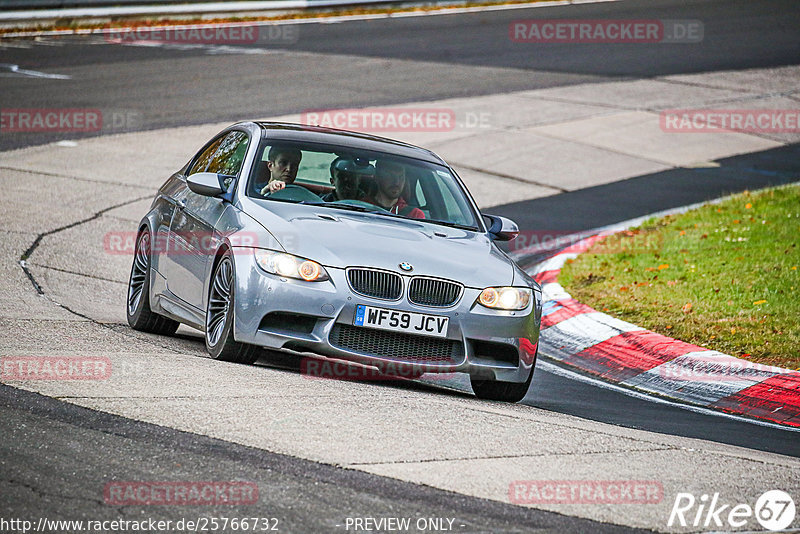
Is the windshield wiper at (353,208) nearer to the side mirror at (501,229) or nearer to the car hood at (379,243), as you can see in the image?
the car hood at (379,243)

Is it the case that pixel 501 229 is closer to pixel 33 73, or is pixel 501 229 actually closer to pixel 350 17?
pixel 33 73

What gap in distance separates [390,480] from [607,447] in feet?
4.79

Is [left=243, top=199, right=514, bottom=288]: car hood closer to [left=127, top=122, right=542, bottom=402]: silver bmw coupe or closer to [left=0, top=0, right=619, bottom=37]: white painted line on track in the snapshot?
[left=127, top=122, right=542, bottom=402]: silver bmw coupe

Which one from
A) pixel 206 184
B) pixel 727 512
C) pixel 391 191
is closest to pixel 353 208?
pixel 391 191

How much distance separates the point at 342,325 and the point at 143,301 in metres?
2.41

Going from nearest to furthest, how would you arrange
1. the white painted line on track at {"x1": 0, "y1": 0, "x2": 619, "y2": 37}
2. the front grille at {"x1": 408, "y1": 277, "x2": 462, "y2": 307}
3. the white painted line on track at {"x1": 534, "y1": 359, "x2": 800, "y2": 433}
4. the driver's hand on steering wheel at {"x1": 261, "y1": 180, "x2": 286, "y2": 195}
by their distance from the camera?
the front grille at {"x1": 408, "y1": 277, "x2": 462, "y2": 307} < the white painted line on track at {"x1": 534, "y1": 359, "x2": 800, "y2": 433} < the driver's hand on steering wheel at {"x1": 261, "y1": 180, "x2": 286, "y2": 195} < the white painted line on track at {"x1": 0, "y1": 0, "x2": 619, "y2": 37}

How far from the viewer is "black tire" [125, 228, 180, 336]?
906 cm

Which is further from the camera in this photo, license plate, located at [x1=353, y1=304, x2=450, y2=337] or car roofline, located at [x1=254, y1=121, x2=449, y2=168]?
car roofline, located at [x1=254, y1=121, x2=449, y2=168]

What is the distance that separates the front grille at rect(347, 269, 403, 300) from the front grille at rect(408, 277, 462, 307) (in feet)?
0.29

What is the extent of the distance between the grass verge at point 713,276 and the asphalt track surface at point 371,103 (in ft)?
4.51

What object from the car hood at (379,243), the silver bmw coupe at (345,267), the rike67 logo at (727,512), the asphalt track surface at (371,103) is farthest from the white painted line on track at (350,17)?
the rike67 logo at (727,512)

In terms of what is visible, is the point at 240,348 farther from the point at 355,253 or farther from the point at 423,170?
the point at 423,170

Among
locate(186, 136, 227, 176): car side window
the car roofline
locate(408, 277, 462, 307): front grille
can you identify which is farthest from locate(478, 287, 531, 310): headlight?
locate(186, 136, 227, 176): car side window

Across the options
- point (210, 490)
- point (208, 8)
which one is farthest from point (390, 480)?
point (208, 8)
